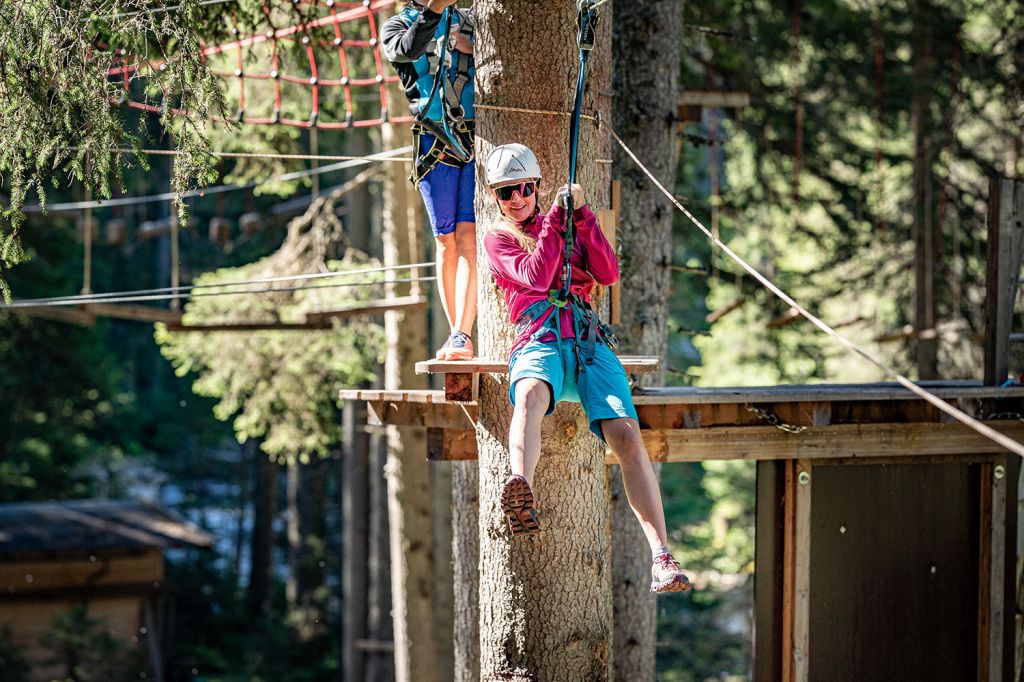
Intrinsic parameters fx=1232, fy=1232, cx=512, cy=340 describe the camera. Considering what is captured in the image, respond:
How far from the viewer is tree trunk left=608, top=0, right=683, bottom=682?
8539mm

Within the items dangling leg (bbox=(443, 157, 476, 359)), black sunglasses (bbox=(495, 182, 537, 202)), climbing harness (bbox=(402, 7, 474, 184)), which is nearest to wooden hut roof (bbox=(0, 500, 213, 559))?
dangling leg (bbox=(443, 157, 476, 359))

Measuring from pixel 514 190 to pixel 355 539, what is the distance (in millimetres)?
12080

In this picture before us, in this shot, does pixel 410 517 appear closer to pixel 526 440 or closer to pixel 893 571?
pixel 893 571

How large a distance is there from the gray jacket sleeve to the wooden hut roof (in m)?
12.0

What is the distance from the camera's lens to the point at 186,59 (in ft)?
19.1

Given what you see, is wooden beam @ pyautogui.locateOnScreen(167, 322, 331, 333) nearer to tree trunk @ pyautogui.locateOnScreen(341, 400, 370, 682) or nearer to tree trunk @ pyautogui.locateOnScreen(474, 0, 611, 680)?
tree trunk @ pyautogui.locateOnScreen(474, 0, 611, 680)

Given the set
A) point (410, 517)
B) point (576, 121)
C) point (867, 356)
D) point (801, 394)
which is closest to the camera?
point (867, 356)

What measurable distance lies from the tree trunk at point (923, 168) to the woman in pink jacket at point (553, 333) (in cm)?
811

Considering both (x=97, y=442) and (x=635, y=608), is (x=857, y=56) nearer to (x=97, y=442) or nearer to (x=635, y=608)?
(x=635, y=608)

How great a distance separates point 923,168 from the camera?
13.3m

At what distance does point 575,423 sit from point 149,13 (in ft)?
9.05

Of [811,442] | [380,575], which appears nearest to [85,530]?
[380,575]

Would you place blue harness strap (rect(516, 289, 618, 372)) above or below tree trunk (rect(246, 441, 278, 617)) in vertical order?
above

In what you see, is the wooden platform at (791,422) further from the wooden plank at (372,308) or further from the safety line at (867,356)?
the wooden plank at (372,308)
